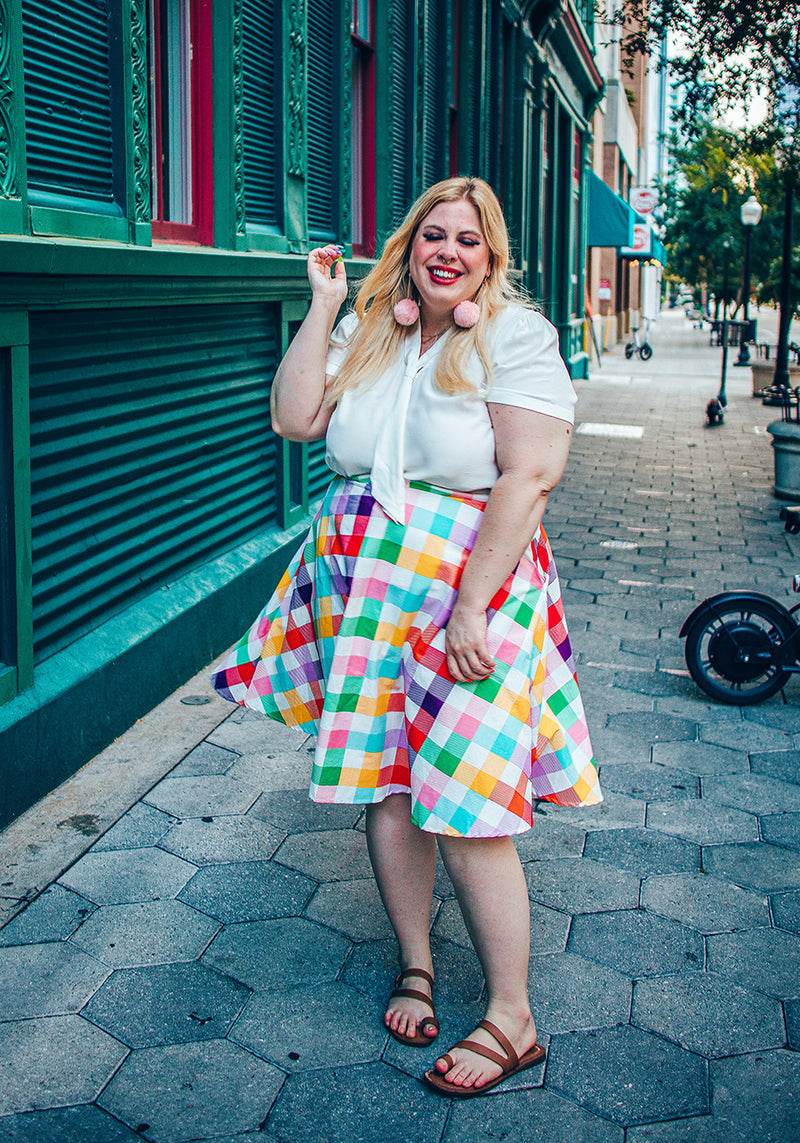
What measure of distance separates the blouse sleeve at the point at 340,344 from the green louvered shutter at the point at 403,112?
20.2 feet

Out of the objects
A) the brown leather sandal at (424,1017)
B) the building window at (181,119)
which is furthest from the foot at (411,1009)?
the building window at (181,119)

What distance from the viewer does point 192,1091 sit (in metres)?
2.55

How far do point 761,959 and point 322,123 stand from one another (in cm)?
576

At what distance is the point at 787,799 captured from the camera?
416 cm

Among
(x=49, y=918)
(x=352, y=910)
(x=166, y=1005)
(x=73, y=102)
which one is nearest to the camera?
(x=166, y=1005)

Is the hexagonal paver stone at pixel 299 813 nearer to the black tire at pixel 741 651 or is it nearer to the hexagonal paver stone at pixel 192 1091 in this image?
the hexagonal paver stone at pixel 192 1091

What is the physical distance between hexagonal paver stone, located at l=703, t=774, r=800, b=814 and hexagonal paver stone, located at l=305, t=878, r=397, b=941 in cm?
131

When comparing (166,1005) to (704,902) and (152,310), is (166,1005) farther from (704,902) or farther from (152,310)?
(152,310)

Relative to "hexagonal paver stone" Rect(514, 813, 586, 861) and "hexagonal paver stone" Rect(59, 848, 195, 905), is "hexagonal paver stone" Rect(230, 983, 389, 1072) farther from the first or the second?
"hexagonal paver stone" Rect(514, 813, 586, 861)

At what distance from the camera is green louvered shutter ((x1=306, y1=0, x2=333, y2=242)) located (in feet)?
22.8

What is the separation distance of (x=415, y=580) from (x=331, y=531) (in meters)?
0.25

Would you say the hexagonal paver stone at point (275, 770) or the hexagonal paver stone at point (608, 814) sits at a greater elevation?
the hexagonal paver stone at point (275, 770)

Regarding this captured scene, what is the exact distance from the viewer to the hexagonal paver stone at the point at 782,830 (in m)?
3.81

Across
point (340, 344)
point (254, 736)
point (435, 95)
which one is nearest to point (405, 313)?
point (340, 344)
